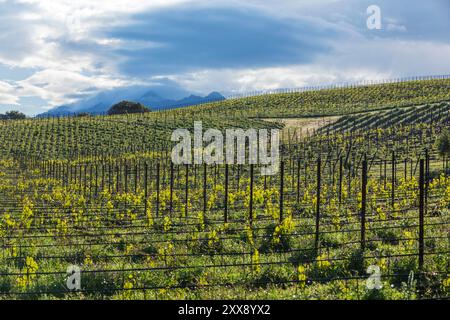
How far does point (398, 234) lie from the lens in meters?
13.0

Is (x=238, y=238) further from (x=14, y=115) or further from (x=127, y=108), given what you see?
(x=14, y=115)

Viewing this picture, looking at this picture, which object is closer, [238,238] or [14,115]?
[238,238]

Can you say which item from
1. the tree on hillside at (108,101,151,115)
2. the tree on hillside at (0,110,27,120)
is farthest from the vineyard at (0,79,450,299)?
the tree on hillside at (0,110,27,120)

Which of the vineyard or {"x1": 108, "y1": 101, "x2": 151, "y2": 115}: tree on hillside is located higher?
{"x1": 108, "y1": 101, "x2": 151, "y2": 115}: tree on hillside

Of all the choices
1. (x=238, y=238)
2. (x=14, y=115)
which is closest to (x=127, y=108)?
(x=14, y=115)

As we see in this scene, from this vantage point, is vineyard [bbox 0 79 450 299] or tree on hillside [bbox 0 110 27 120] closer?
vineyard [bbox 0 79 450 299]

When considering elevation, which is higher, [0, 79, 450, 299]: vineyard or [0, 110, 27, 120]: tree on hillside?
[0, 110, 27, 120]: tree on hillside

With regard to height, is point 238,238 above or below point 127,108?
below

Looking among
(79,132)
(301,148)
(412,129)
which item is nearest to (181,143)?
(79,132)

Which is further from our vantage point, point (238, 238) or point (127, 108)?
point (127, 108)

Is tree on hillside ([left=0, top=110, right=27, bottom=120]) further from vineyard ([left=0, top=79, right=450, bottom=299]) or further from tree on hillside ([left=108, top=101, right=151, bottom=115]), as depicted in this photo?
vineyard ([left=0, top=79, right=450, bottom=299])

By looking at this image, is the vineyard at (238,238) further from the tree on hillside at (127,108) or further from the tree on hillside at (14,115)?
the tree on hillside at (14,115)
